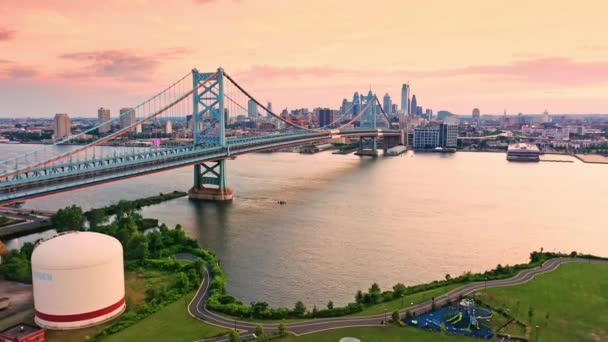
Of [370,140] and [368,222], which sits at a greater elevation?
[370,140]

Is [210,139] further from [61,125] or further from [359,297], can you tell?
[61,125]

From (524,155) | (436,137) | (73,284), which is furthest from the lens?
(436,137)

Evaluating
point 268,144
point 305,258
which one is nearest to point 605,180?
point 268,144

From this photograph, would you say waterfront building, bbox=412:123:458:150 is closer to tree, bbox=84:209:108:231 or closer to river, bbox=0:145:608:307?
river, bbox=0:145:608:307

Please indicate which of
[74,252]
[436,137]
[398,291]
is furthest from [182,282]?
[436,137]

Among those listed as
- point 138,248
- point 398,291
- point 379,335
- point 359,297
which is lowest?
point 379,335

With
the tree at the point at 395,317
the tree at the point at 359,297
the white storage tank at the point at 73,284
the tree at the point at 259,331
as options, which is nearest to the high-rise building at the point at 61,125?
the white storage tank at the point at 73,284

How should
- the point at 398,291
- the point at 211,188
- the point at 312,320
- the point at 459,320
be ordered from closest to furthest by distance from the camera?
1. the point at 459,320
2. the point at 312,320
3. the point at 398,291
4. the point at 211,188
